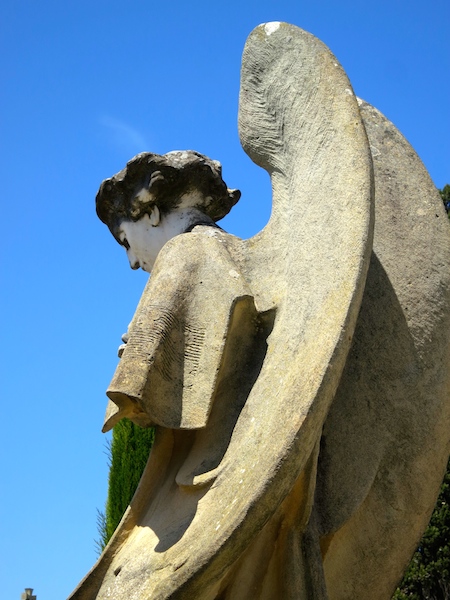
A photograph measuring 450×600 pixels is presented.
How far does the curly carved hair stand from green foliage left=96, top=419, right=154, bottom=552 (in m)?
2.45

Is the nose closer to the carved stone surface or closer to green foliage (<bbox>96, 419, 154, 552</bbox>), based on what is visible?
the carved stone surface

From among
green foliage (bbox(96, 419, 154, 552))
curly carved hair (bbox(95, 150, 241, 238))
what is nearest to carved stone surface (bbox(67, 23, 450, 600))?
curly carved hair (bbox(95, 150, 241, 238))

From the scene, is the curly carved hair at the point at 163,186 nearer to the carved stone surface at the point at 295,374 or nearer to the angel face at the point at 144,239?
the angel face at the point at 144,239

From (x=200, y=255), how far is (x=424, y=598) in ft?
19.0

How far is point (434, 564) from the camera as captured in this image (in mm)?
7895

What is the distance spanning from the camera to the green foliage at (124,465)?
6.02 m

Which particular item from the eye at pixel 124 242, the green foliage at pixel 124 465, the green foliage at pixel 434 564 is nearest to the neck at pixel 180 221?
the eye at pixel 124 242

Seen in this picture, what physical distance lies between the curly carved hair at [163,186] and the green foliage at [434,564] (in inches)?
190

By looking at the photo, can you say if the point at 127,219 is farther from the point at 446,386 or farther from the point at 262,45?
the point at 446,386

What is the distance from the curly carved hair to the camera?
12.4ft

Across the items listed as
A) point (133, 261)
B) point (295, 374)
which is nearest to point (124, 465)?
point (133, 261)

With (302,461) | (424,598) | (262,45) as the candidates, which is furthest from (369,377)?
(424,598)

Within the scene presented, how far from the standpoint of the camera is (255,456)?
269 centimetres

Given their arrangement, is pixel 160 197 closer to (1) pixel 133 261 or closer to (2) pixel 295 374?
(1) pixel 133 261
